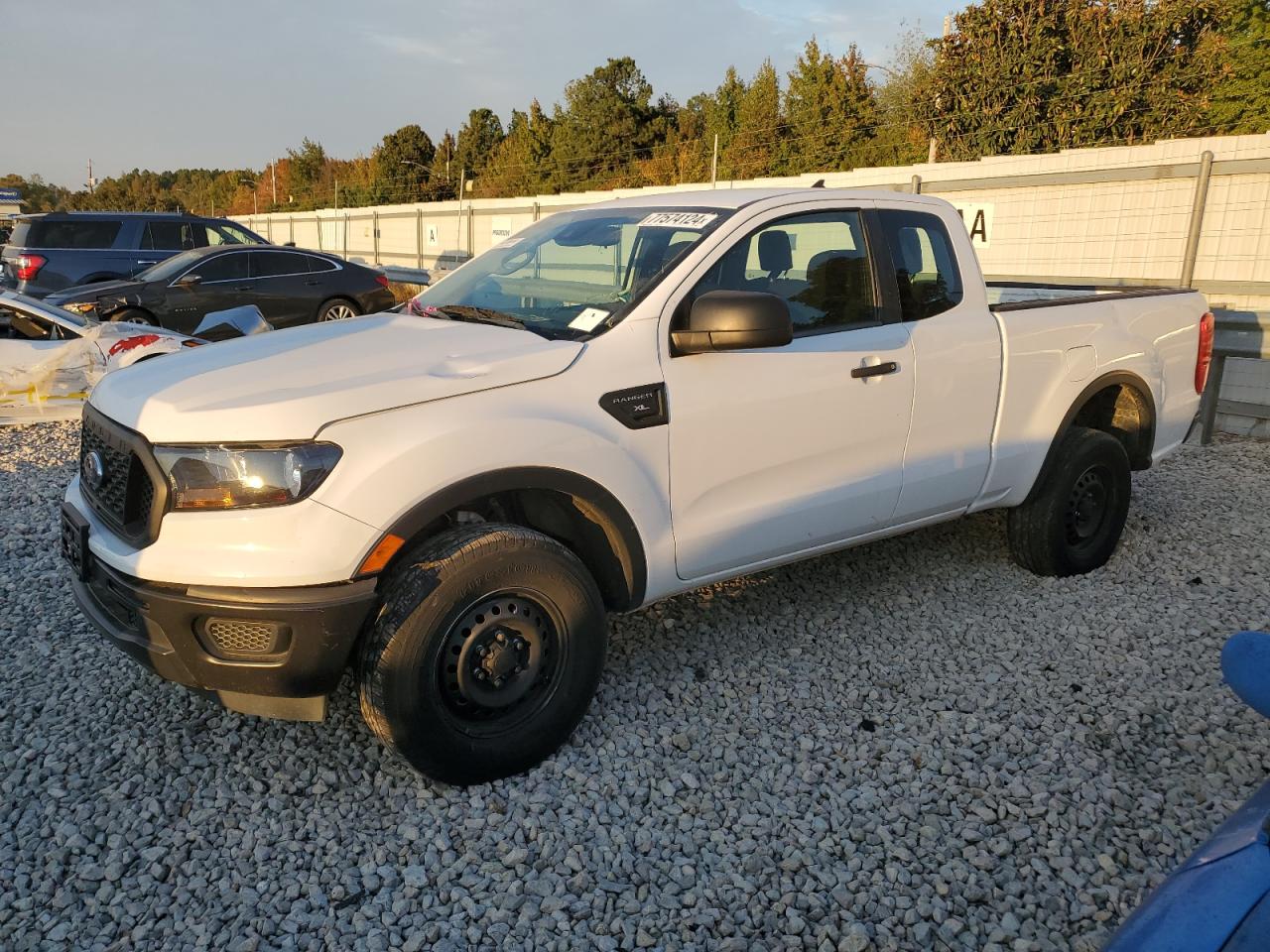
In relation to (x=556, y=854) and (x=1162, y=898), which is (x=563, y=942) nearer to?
(x=556, y=854)

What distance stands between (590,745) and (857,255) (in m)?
2.30

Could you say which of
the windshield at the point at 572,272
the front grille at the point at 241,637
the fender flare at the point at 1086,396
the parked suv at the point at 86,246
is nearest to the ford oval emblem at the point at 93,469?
the front grille at the point at 241,637

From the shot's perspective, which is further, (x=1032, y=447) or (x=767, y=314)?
(x=1032, y=447)

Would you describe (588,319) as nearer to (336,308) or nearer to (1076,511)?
(1076,511)

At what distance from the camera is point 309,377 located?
9.62 feet

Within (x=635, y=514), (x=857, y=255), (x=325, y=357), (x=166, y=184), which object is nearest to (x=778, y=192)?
(x=857, y=255)

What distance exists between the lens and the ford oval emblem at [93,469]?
314 cm

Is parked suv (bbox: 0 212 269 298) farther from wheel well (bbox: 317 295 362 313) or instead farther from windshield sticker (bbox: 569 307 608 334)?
windshield sticker (bbox: 569 307 608 334)

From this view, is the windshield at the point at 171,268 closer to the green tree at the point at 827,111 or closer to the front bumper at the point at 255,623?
the front bumper at the point at 255,623

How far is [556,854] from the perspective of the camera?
2.85m

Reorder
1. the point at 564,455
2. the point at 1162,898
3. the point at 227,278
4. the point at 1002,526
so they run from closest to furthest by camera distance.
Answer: the point at 1162,898
the point at 564,455
the point at 1002,526
the point at 227,278

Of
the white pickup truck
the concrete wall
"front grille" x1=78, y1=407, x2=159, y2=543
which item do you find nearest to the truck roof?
the white pickup truck

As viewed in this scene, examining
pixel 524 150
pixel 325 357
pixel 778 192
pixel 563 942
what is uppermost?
pixel 524 150

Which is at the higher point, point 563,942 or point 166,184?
point 166,184
